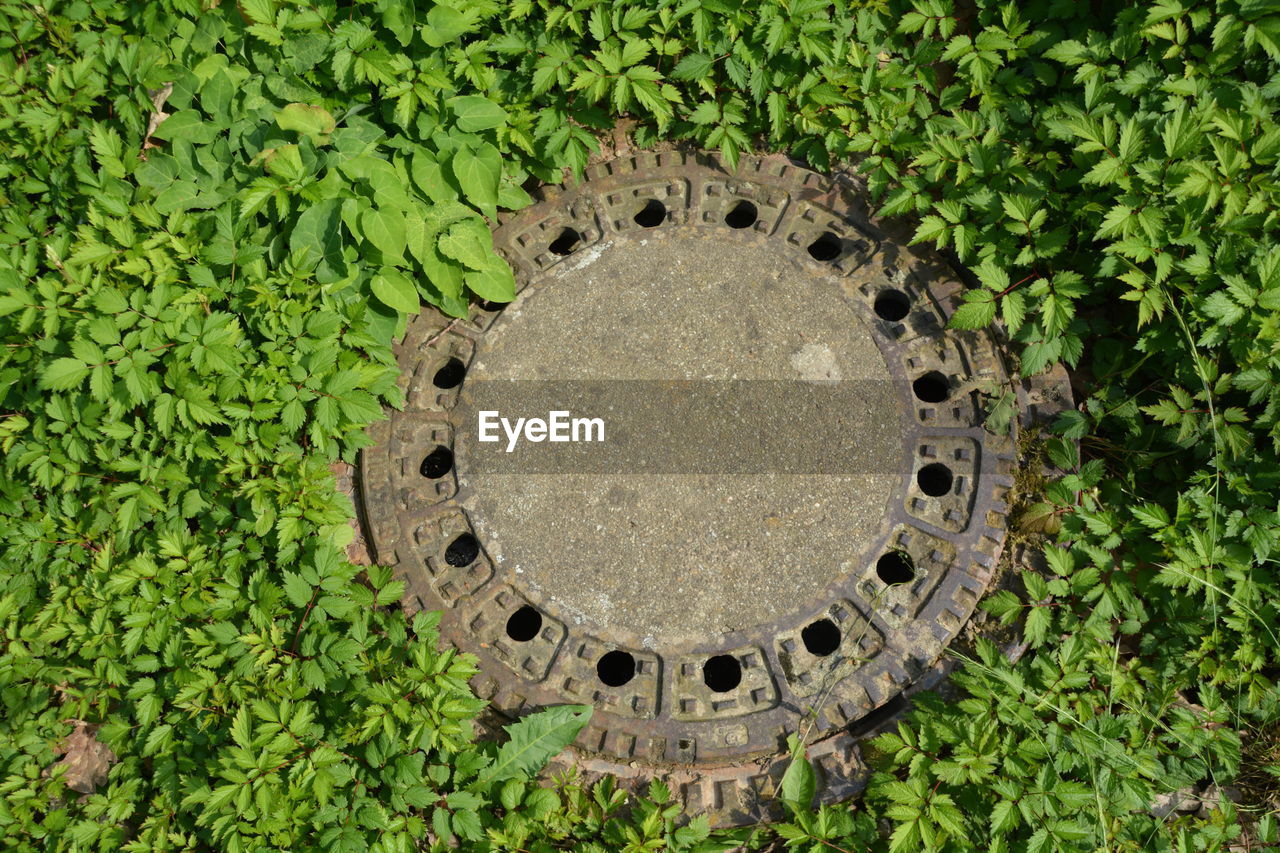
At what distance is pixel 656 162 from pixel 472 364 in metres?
1.14

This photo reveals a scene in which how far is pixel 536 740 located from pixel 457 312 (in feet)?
5.12

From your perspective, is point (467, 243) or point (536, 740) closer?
point (536, 740)

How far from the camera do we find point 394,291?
2.70m

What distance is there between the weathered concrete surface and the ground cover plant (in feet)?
1.12

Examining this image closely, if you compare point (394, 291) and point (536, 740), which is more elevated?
point (394, 291)

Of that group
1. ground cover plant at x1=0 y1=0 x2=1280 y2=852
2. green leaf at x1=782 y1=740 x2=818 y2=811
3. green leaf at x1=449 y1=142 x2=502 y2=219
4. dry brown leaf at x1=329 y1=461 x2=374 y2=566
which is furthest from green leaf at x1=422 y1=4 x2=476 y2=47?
green leaf at x1=782 y1=740 x2=818 y2=811

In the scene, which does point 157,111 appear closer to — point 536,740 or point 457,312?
point 457,312

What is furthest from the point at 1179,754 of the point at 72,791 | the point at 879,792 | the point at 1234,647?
A: the point at 72,791

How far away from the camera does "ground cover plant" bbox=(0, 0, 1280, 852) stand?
2279mm

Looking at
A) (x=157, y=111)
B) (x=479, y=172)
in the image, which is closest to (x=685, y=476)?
(x=479, y=172)

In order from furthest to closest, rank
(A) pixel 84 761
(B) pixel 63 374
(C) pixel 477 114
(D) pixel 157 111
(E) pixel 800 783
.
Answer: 1. (D) pixel 157 111
2. (C) pixel 477 114
3. (A) pixel 84 761
4. (B) pixel 63 374
5. (E) pixel 800 783

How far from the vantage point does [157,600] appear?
2568 mm

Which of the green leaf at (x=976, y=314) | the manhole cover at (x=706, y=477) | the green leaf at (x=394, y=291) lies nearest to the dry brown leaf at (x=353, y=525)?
the manhole cover at (x=706, y=477)

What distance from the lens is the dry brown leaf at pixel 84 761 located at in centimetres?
265
